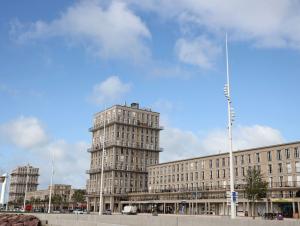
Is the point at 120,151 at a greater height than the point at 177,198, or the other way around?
the point at 120,151

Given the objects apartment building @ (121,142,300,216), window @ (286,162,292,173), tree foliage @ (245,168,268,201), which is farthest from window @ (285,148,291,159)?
tree foliage @ (245,168,268,201)

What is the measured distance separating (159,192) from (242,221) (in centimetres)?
9495

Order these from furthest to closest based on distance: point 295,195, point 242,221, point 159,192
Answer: point 159,192 < point 295,195 < point 242,221

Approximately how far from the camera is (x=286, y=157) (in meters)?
85.3

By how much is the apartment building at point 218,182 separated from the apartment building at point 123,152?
5.87 meters

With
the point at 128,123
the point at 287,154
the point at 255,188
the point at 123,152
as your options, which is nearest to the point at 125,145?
the point at 123,152

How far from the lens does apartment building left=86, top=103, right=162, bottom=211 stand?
129 metres

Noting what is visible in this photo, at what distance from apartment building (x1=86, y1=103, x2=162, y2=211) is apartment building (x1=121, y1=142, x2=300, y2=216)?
5.87 meters

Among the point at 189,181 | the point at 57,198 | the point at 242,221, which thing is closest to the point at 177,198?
the point at 189,181

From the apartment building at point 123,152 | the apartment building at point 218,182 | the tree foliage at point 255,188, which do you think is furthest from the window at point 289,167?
the apartment building at point 123,152

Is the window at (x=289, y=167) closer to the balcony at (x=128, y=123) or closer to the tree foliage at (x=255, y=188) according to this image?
the tree foliage at (x=255, y=188)

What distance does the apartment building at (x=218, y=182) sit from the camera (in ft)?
275

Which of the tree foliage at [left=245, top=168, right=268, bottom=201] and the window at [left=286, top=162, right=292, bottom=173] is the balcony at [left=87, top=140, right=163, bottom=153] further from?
the tree foliage at [left=245, top=168, right=268, bottom=201]

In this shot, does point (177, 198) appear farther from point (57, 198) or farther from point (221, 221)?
point (221, 221)
